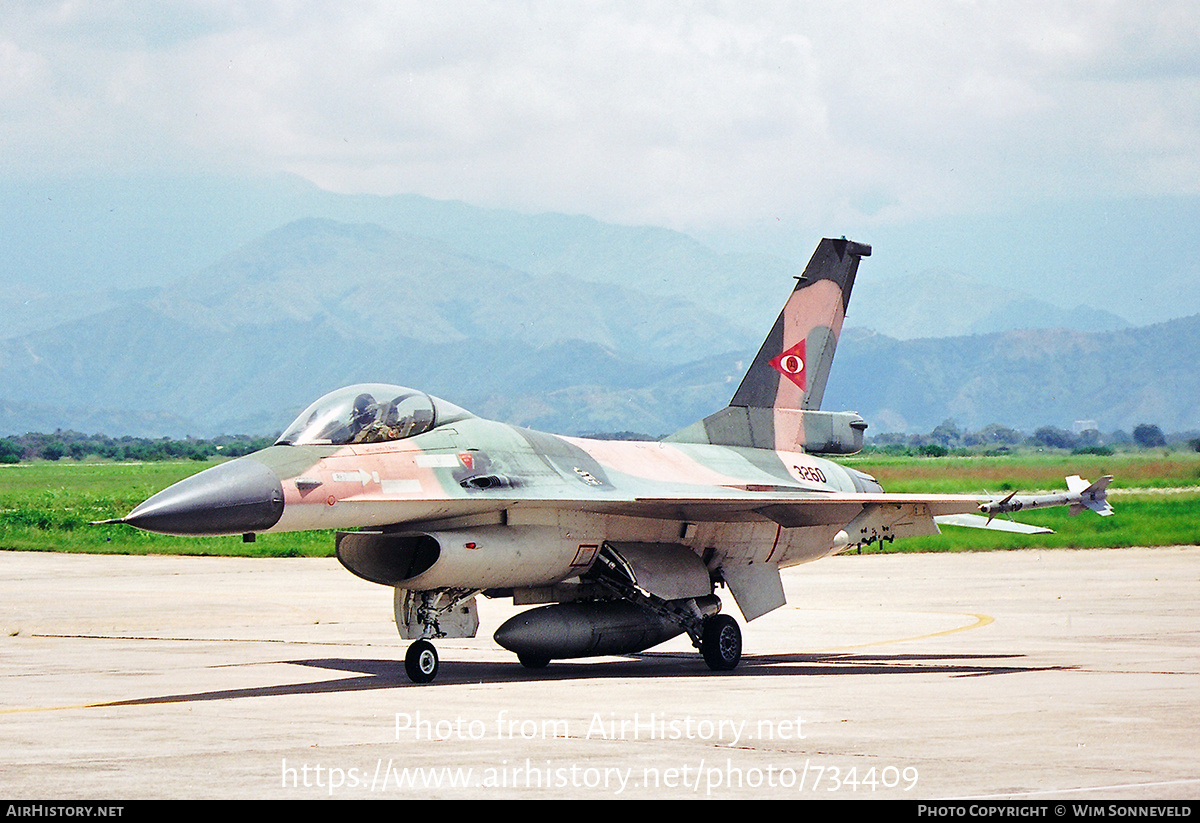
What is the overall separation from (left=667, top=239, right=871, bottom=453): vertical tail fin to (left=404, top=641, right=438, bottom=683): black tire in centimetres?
556

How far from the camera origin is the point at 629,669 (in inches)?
643

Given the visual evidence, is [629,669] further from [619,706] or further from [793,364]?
[793,364]

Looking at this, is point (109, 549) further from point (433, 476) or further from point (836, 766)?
point (836, 766)

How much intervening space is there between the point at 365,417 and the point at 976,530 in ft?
90.4

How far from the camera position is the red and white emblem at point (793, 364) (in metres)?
19.4

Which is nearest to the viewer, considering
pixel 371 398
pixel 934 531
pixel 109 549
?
pixel 371 398

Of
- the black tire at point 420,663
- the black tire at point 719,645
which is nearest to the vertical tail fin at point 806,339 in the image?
the black tire at point 719,645

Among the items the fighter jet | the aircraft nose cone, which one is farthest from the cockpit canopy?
the aircraft nose cone

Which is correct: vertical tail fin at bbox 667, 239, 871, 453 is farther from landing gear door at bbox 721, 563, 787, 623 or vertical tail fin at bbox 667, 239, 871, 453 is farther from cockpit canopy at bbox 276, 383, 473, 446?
cockpit canopy at bbox 276, 383, 473, 446

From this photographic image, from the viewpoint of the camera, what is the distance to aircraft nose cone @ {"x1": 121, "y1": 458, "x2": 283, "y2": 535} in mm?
12461

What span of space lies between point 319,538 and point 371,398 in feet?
87.3

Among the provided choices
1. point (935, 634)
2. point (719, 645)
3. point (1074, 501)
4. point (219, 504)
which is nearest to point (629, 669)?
point (719, 645)
